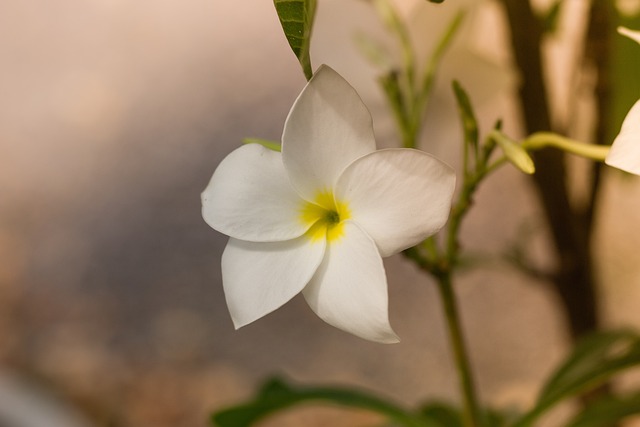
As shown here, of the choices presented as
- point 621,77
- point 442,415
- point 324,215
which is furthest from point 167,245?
point 324,215

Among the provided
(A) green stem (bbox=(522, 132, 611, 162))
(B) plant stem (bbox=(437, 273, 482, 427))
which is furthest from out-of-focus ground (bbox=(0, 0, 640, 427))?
(A) green stem (bbox=(522, 132, 611, 162))

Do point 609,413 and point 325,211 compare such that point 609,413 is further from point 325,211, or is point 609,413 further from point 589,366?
point 325,211

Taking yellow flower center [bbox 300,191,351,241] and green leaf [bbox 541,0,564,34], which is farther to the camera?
green leaf [bbox 541,0,564,34]

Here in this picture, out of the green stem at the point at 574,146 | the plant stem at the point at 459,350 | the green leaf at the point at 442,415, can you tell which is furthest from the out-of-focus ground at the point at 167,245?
the green stem at the point at 574,146

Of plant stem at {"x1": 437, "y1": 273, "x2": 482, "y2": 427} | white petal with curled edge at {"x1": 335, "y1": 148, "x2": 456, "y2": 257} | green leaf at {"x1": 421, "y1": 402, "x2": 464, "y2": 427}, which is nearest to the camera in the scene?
white petal with curled edge at {"x1": 335, "y1": 148, "x2": 456, "y2": 257}

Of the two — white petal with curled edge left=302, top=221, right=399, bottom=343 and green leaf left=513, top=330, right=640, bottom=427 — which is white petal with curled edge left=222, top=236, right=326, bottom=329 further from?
green leaf left=513, top=330, right=640, bottom=427

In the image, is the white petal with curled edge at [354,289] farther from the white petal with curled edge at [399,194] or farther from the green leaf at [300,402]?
the green leaf at [300,402]
